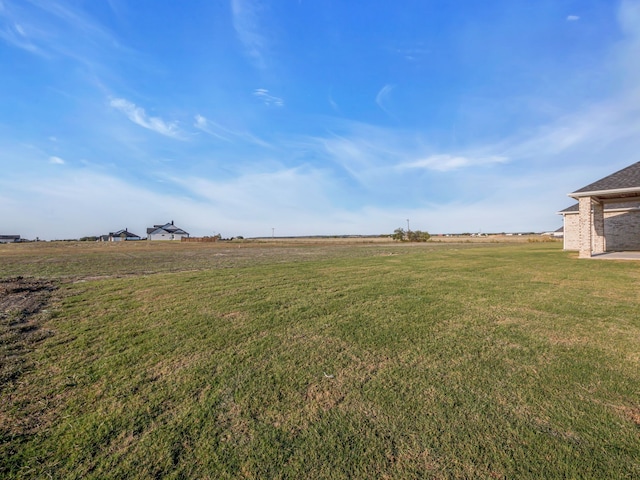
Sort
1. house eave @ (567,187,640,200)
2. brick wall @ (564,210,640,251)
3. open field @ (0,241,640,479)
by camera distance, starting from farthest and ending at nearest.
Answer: brick wall @ (564,210,640,251) < house eave @ (567,187,640,200) < open field @ (0,241,640,479)

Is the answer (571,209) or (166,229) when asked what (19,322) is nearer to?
(571,209)

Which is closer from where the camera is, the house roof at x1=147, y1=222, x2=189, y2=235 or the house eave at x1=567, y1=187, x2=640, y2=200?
the house eave at x1=567, y1=187, x2=640, y2=200

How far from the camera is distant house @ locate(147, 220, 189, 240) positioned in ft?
286

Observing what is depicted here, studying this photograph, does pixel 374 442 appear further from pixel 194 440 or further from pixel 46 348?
pixel 46 348

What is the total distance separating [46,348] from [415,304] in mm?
6444

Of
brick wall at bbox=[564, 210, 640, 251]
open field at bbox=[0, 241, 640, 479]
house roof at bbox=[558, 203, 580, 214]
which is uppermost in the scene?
house roof at bbox=[558, 203, 580, 214]

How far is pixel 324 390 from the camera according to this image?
10.5 feet

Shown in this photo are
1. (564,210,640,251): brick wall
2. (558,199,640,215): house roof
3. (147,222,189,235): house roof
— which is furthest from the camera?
(147,222,189,235): house roof

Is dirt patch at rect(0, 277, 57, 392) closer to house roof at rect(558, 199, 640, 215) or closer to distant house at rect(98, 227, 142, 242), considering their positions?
house roof at rect(558, 199, 640, 215)

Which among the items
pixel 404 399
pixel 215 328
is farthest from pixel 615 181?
pixel 215 328

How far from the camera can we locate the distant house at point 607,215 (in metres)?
14.3

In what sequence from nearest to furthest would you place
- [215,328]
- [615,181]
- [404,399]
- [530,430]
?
[530,430], [404,399], [215,328], [615,181]

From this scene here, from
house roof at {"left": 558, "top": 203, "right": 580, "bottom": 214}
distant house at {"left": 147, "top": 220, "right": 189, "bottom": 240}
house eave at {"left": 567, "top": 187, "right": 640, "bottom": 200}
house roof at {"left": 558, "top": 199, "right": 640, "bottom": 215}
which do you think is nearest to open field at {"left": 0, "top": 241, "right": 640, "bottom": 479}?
house eave at {"left": 567, "top": 187, "right": 640, "bottom": 200}

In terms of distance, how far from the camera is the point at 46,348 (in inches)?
174
